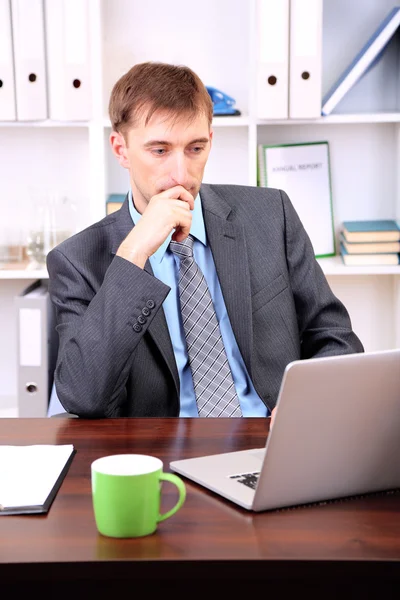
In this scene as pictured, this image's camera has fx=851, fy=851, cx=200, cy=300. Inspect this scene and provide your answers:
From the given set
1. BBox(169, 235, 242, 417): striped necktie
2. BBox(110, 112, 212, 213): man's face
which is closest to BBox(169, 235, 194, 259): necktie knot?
BBox(169, 235, 242, 417): striped necktie

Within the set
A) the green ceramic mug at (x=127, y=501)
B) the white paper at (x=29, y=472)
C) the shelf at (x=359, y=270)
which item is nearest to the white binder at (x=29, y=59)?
the shelf at (x=359, y=270)

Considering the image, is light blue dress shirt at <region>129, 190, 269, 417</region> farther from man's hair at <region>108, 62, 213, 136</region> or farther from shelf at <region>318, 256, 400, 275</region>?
shelf at <region>318, 256, 400, 275</region>

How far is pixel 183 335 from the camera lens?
1.74 meters

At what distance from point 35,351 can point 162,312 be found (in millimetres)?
1080

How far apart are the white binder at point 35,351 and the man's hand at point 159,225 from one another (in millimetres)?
1025

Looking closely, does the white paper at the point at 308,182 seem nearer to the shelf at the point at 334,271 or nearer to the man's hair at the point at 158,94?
the shelf at the point at 334,271

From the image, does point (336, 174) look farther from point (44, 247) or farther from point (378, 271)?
point (44, 247)

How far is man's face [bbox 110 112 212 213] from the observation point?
66.6 inches

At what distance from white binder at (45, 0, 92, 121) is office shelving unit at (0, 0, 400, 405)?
0.28ft

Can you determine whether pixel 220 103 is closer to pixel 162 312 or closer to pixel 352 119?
pixel 352 119
